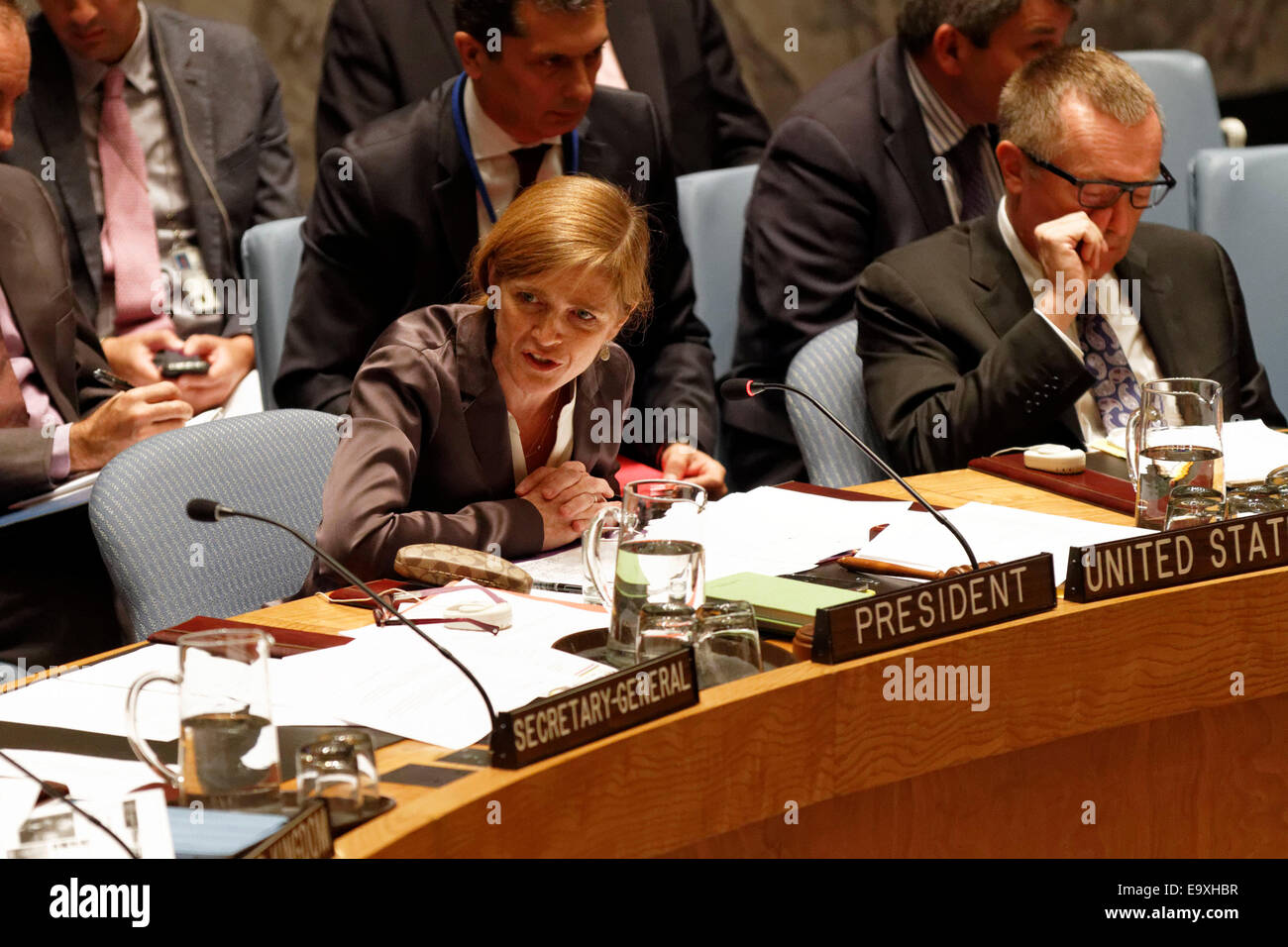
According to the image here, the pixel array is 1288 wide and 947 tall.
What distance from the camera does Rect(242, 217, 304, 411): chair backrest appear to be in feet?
10.2

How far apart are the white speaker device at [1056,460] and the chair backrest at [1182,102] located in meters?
1.89

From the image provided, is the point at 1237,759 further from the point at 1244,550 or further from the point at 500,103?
the point at 500,103

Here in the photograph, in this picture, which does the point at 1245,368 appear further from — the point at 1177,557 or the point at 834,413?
the point at 1177,557

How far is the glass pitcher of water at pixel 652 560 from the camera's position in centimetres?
150

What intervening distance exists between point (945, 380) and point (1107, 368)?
296 mm

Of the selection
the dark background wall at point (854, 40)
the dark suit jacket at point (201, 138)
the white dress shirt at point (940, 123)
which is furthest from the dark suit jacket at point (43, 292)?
the white dress shirt at point (940, 123)

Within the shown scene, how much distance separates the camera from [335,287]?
2.92 metres

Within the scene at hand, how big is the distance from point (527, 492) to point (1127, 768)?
90cm

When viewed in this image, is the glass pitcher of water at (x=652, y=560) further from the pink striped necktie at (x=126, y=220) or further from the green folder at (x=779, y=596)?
the pink striped necktie at (x=126, y=220)

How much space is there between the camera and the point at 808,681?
4.63ft

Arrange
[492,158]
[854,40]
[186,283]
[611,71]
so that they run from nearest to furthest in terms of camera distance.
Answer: [492,158] < [186,283] < [611,71] < [854,40]

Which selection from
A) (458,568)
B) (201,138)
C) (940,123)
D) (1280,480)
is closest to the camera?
(458,568)
